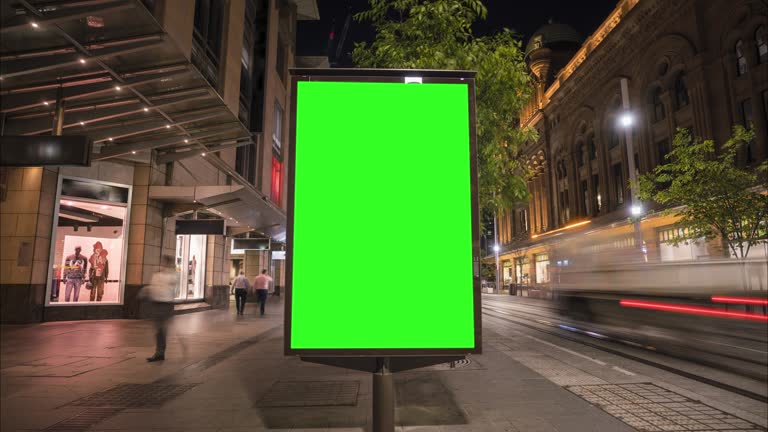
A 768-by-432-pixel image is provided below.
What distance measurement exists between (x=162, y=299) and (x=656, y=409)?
7839 mm

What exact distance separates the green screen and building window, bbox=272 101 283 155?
29987 mm

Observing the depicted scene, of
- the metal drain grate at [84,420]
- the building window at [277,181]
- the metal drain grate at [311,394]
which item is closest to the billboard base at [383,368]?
the metal drain grate at [311,394]

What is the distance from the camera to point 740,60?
24000 millimetres

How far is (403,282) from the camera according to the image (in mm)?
2695

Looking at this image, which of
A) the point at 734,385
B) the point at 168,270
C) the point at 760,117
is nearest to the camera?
the point at 734,385

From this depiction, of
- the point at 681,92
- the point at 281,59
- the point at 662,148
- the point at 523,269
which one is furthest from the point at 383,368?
the point at 523,269

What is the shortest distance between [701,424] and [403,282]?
4075mm

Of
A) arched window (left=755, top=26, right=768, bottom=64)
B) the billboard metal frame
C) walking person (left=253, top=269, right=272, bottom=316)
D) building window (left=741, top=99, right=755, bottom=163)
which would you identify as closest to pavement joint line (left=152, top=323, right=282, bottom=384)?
the billboard metal frame

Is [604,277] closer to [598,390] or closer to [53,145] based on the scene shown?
[598,390]

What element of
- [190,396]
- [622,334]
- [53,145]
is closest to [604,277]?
[622,334]

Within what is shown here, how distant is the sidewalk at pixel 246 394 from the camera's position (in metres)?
4.71

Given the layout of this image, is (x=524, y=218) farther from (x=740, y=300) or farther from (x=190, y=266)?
(x=740, y=300)

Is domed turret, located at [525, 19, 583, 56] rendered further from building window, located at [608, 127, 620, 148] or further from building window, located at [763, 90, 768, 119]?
building window, located at [763, 90, 768, 119]

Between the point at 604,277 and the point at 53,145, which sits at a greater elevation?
the point at 53,145
